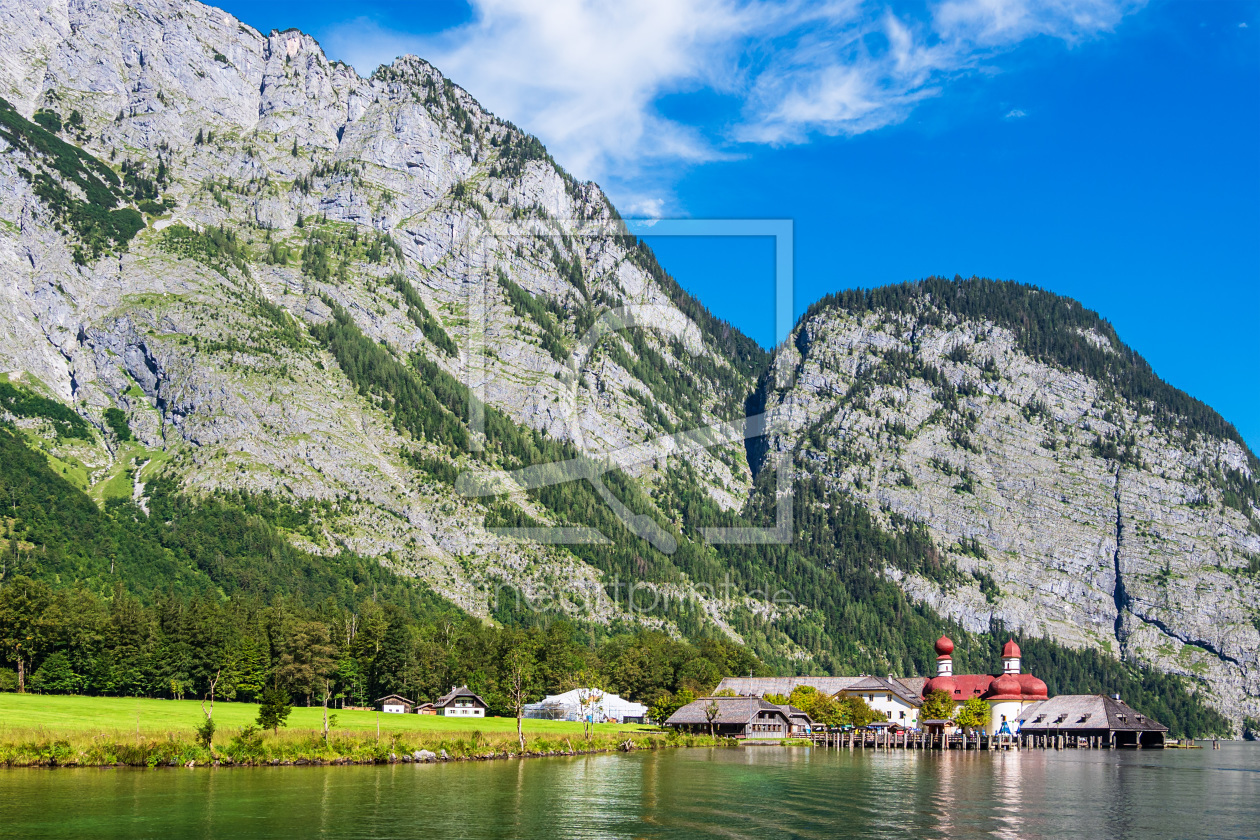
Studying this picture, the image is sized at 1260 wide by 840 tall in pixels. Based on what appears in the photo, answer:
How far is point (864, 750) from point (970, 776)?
46705 millimetres

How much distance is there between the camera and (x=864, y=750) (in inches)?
5379

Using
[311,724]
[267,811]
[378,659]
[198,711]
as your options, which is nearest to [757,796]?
[267,811]

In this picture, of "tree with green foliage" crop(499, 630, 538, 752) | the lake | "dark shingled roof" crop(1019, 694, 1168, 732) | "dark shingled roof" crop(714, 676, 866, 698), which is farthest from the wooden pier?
the lake

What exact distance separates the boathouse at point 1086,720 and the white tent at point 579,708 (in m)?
68.7

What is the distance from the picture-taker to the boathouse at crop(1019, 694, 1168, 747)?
171m

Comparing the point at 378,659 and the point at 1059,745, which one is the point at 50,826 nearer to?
the point at 378,659

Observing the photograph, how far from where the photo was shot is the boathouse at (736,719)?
484 feet

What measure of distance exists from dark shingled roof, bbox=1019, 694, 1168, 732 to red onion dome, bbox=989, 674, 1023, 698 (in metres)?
3.98

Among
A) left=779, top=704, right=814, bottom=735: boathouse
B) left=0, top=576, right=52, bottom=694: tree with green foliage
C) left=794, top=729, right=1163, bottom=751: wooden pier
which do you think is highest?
left=0, top=576, right=52, bottom=694: tree with green foliage

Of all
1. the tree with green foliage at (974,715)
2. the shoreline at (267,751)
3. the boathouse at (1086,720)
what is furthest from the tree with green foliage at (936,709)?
the shoreline at (267,751)

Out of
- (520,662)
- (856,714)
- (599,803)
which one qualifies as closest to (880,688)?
(856,714)

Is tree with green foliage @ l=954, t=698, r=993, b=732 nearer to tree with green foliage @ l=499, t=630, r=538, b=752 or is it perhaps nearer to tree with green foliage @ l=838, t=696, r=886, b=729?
tree with green foliage @ l=838, t=696, r=886, b=729

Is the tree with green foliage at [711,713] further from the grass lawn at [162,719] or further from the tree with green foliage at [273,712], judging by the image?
the tree with green foliage at [273,712]

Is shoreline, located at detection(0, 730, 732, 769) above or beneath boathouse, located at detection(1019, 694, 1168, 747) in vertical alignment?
above
